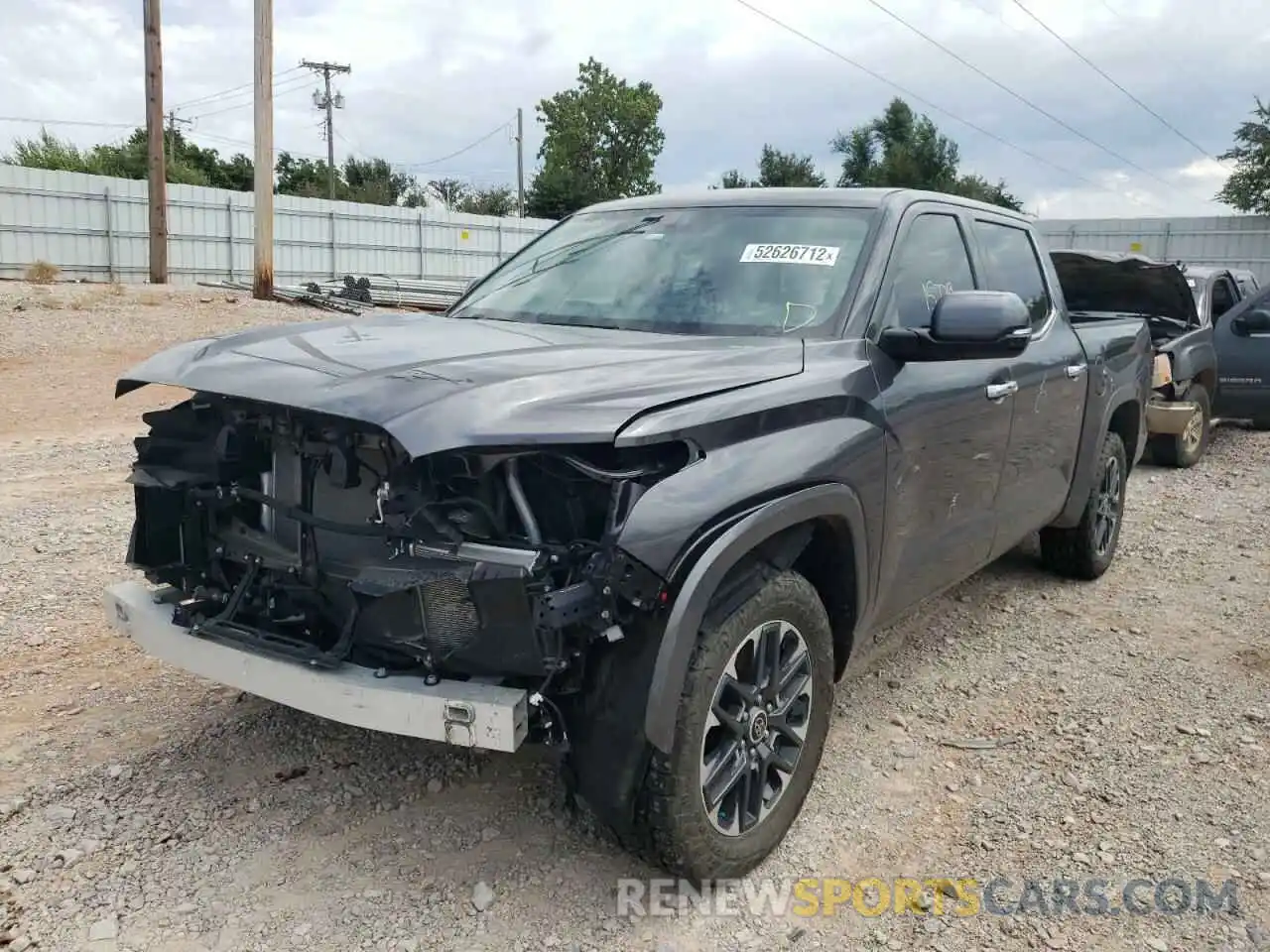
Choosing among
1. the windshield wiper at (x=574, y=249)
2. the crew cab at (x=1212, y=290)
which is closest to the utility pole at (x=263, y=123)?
the crew cab at (x=1212, y=290)

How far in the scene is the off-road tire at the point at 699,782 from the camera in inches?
105

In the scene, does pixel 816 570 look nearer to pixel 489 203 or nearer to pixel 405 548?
pixel 405 548

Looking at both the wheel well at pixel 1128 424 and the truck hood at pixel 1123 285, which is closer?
the wheel well at pixel 1128 424

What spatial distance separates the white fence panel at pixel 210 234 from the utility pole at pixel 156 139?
3.67m

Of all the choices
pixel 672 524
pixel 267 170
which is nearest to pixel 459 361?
pixel 672 524

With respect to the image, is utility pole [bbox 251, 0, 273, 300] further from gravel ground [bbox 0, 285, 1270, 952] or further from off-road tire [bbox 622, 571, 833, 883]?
off-road tire [bbox 622, 571, 833, 883]

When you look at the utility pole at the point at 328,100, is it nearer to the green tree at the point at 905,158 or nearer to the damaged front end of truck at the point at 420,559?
the green tree at the point at 905,158

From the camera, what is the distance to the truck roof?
3.93m

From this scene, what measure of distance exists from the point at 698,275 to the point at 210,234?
26717 mm

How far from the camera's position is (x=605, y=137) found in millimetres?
54531

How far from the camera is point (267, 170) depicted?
18.7m

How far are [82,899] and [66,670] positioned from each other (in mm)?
1588

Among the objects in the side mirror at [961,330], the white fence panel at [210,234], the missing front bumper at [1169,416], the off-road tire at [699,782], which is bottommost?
the off-road tire at [699,782]

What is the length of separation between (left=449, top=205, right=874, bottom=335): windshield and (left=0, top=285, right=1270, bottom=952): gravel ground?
5.06 feet
